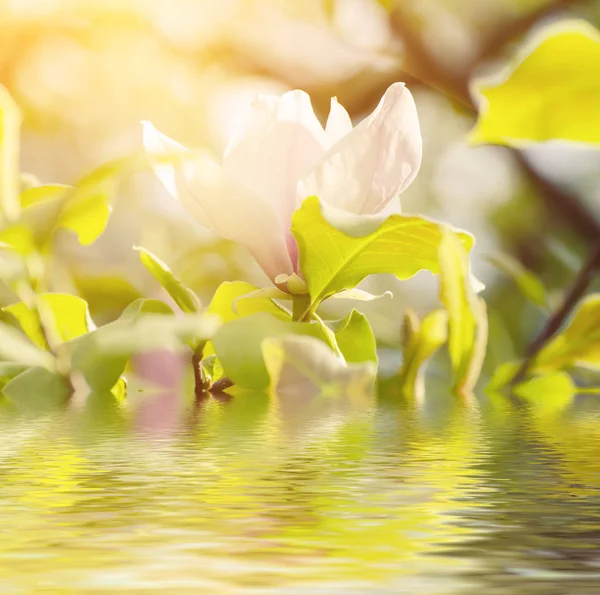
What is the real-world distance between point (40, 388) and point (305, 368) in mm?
84

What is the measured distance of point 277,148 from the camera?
0.96 feet

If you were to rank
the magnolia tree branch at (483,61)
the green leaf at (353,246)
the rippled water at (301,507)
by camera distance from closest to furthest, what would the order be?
→ 1. the rippled water at (301,507)
2. the green leaf at (353,246)
3. the magnolia tree branch at (483,61)

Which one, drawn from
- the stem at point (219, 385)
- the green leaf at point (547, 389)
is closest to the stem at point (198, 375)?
the stem at point (219, 385)

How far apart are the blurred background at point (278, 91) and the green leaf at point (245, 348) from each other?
240mm

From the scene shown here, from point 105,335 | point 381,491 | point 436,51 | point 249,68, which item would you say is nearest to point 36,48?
point 249,68

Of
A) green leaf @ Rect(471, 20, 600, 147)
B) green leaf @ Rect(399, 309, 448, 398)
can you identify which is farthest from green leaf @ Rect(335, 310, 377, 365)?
green leaf @ Rect(471, 20, 600, 147)

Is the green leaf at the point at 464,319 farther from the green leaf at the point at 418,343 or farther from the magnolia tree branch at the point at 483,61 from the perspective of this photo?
the magnolia tree branch at the point at 483,61

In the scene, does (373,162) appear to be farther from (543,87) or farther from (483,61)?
(483,61)

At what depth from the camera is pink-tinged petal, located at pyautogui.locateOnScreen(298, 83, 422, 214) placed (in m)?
0.27

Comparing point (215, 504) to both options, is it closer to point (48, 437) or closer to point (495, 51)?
point (48, 437)

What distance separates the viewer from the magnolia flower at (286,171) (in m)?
0.27

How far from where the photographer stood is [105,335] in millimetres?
253

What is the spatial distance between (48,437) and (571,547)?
135mm

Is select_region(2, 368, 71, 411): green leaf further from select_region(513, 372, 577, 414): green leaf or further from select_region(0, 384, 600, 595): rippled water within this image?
select_region(513, 372, 577, 414): green leaf
